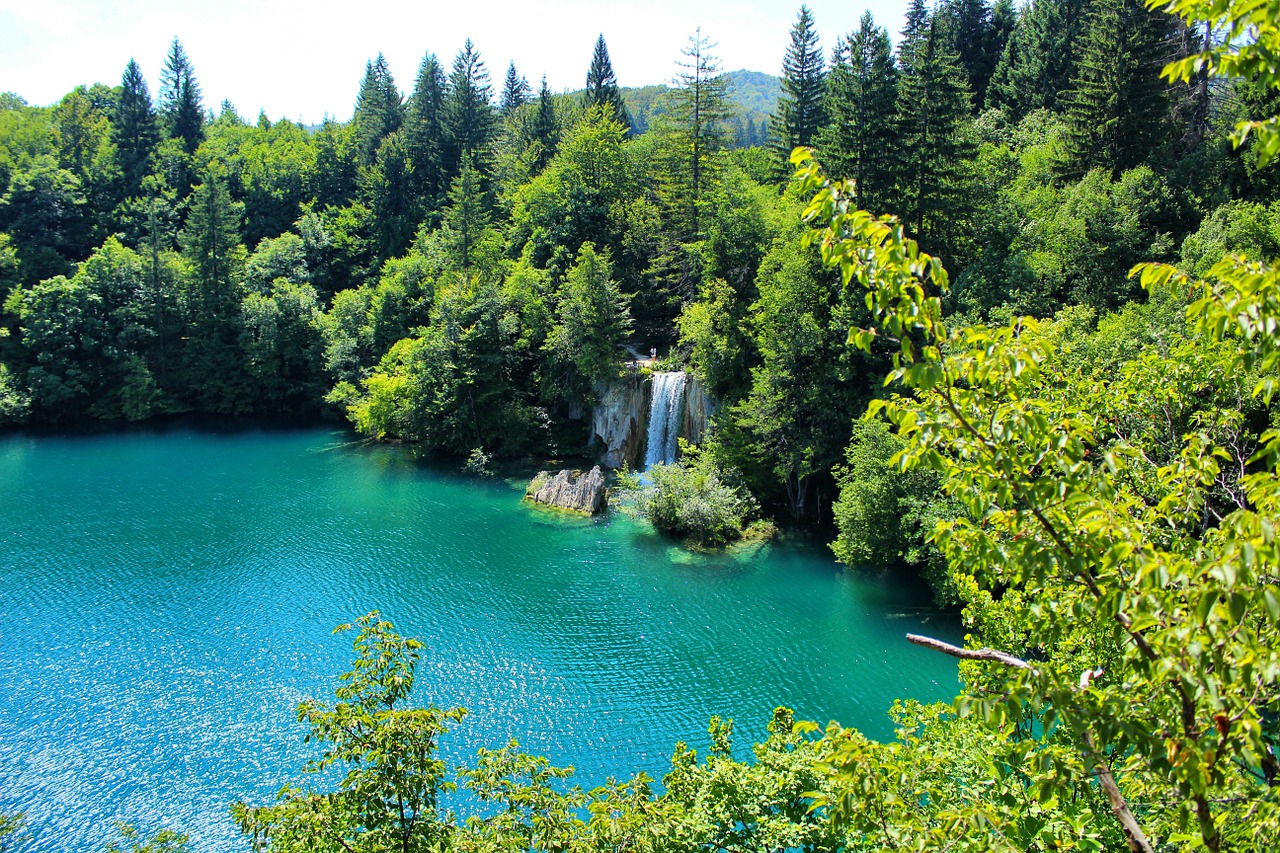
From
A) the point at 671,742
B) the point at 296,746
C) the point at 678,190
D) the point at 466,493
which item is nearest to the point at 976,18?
the point at 678,190

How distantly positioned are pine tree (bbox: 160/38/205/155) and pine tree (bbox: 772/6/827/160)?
64.3m

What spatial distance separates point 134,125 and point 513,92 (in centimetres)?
3741

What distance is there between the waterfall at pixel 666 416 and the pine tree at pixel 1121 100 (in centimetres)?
2208

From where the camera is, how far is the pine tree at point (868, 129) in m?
32.0

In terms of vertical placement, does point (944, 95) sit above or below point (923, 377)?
above

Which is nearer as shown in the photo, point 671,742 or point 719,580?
point 671,742

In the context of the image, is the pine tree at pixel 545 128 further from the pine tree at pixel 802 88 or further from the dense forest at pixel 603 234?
the pine tree at pixel 802 88

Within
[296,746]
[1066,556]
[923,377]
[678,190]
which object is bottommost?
[296,746]

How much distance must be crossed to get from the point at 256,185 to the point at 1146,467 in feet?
264

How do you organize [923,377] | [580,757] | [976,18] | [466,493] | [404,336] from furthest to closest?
[976,18]
[404,336]
[466,493]
[580,757]
[923,377]

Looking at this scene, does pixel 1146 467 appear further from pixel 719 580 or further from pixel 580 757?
pixel 719 580

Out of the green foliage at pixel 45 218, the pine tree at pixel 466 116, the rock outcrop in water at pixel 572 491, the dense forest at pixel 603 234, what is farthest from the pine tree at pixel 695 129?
the green foliage at pixel 45 218

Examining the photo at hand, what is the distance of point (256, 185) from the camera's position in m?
72.0

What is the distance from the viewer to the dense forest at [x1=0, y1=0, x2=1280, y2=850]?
4195 millimetres
